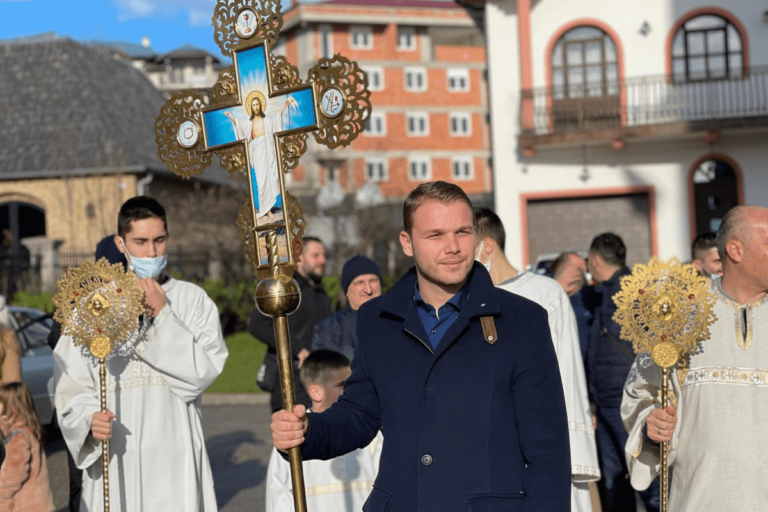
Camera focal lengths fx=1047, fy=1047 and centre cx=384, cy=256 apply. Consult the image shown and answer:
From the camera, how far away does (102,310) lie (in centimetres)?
507

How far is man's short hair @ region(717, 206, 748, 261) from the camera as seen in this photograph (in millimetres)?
4625

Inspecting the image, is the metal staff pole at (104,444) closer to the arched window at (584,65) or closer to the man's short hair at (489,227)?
the man's short hair at (489,227)

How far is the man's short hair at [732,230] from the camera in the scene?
4.62m

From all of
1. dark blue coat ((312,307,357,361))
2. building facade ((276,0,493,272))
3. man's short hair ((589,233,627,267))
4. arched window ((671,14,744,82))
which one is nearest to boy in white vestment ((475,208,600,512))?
dark blue coat ((312,307,357,361))

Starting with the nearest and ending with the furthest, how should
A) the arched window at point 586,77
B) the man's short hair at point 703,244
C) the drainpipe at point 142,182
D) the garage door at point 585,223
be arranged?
the man's short hair at point 703,244, the arched window at point 586,77, the garage door at point 585,223, the drainpipe at point 142,182

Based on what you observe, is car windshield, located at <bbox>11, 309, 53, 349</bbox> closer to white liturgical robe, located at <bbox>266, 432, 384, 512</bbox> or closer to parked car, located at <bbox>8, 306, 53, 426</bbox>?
parked car, located at <bbox>8, 306, 53, 426</bbox>

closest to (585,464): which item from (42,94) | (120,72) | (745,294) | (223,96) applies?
(745,294)

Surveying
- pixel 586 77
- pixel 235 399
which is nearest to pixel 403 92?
pixel 586 77

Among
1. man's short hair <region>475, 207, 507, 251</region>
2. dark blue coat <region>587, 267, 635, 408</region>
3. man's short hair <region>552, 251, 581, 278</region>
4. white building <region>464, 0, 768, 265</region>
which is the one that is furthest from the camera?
white building <region>464, 0, 768, 265</region>

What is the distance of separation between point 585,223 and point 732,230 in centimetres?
1977

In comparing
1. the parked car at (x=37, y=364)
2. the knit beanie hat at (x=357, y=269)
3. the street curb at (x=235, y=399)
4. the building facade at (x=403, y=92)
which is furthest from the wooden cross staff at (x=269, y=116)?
the building facade at (x=403, y=92)

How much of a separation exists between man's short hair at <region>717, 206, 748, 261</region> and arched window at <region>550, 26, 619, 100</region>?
19760mm

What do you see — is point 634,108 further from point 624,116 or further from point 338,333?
point 338,333

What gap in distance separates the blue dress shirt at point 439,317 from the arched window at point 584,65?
21.1 metres
